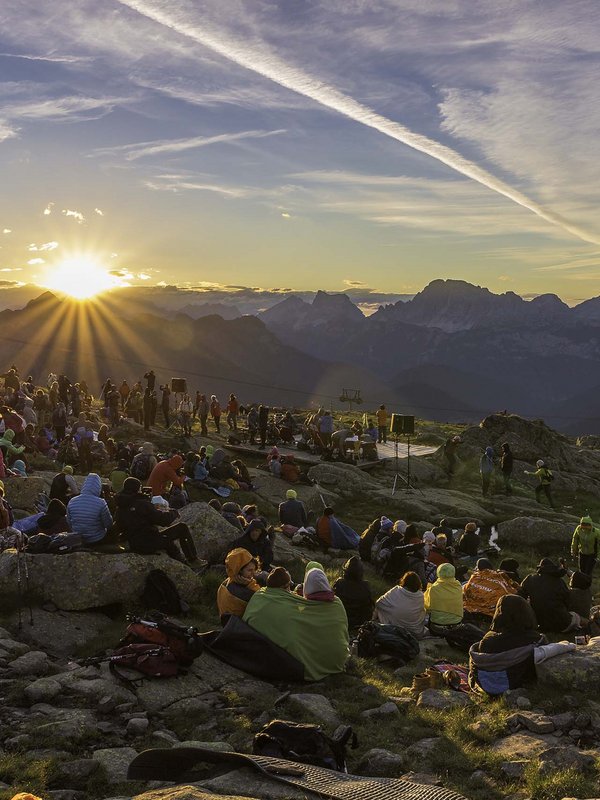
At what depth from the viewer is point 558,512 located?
30969mm

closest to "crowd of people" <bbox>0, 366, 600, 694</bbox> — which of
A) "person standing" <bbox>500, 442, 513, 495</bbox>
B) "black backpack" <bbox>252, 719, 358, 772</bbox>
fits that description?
"black backpack" <bbox>252, 719, 358, 772</bbox>

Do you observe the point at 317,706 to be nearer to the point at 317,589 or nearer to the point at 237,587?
the point at 317,589

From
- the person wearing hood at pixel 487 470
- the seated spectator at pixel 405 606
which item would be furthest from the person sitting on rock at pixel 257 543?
the person wearing hood at pixel 487 470

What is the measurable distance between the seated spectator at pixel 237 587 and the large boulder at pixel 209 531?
4042 mm

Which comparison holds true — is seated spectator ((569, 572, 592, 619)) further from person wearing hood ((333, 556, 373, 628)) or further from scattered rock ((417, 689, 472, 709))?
scattered rock ((417, 689, 472, 709))

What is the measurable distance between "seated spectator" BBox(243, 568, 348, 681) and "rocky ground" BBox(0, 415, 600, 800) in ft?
1.15

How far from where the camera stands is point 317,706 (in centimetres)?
914

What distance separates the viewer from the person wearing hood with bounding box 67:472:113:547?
13.2 meters

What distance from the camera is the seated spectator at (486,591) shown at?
1479cm

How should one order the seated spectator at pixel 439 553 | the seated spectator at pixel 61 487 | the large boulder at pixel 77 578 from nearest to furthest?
1. the large boulder at pixel 77 578
2. the seated spectator at pixel 61 487
3. the seated spectator at pixel 439 553

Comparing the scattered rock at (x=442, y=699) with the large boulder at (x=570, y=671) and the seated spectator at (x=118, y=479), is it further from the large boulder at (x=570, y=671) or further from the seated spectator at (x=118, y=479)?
the seated spectator at (x=118, y=479)

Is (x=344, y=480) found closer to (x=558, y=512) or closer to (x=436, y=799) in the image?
(x=558, y=512)

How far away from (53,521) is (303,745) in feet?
29.3

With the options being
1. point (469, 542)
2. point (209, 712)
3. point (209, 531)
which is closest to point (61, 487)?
point (209, 531)
